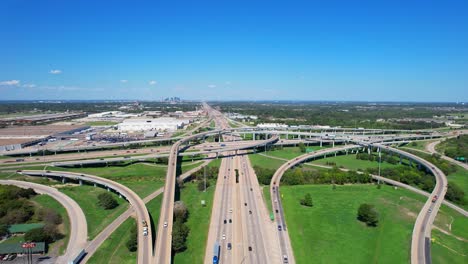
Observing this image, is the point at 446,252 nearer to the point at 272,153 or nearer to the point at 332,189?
the point at 332,189

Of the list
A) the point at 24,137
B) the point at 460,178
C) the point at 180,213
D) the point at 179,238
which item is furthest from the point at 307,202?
the point at 24,137

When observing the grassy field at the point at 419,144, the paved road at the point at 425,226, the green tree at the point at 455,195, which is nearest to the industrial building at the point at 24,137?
the paved road at the point at 425,226

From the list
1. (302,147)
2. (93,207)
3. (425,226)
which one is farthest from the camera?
(302,147)

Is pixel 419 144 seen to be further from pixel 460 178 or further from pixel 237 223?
pixel 237 223

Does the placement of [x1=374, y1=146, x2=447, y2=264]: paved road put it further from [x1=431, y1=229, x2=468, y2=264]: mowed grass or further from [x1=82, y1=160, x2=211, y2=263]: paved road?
[x1=82, y1=160, x2=211, y2=263]: paved road

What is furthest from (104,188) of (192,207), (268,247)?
(268,247)

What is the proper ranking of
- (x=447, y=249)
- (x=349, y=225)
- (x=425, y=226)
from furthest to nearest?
(x=349, y=225), (x=425, y=226), (x=447, y=249)

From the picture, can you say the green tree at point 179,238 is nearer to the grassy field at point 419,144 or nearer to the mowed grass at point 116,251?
the mowed grass at point 116,251
